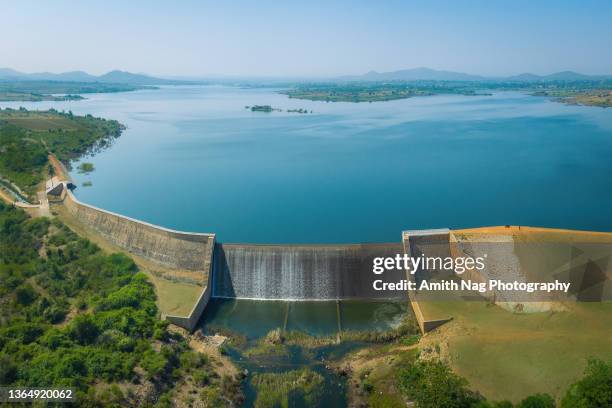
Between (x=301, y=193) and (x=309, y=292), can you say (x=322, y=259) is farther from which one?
(x=301, y=193)

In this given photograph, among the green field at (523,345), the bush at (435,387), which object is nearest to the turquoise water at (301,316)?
the green field at (523,345)

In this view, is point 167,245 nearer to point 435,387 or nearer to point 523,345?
point 435,387

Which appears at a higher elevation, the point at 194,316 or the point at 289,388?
the point at 194,316

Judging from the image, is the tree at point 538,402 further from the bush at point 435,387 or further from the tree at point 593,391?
the bush at point 435,387

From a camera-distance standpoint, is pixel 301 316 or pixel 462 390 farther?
pixel 301 316

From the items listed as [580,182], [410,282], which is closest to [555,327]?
[410,282]

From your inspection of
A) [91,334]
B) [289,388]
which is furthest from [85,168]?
[289,388]

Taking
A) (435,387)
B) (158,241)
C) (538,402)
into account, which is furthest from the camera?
(158,241)
